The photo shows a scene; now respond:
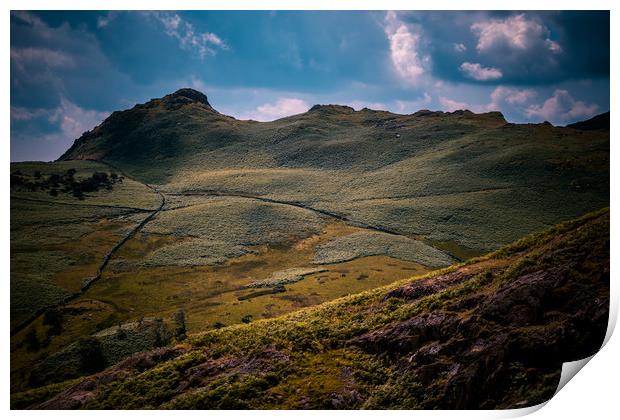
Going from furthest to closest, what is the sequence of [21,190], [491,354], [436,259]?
1. [21,190]
2. [436,259]
3. [491,354]

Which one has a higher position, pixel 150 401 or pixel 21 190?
pixel 21 190

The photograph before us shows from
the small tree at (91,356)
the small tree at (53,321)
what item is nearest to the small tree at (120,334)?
the small tree at (91,356)

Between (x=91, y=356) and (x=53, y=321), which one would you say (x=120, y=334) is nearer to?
(x=91, y=356)

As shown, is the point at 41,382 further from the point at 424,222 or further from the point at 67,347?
the point at 424,222

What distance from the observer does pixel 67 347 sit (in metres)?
49.0

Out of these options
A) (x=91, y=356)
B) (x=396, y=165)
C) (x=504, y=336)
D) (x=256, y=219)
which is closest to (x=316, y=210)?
(x=256, y=219)

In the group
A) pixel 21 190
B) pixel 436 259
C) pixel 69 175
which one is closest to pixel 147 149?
pixel 69 175

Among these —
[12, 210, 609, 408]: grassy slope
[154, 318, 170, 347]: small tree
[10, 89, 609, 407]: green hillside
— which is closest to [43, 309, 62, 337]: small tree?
[10, 89, 609, 407]: green hillside

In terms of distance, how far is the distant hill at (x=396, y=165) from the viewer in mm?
98062

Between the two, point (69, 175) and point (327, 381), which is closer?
point (327, 381)

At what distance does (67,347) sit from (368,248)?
169 ft

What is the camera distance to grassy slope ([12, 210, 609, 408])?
22766 mm

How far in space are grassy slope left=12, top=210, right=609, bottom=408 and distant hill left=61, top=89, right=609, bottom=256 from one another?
191 feet

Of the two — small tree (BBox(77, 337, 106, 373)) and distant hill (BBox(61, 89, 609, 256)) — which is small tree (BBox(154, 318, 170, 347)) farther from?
distant hill (BBox(61, 89, 609, 256))
